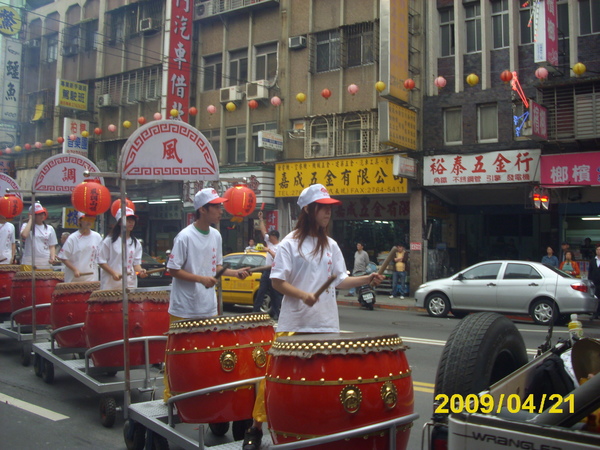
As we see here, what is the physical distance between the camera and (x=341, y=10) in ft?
70.5

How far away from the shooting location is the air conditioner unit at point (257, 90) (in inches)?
907

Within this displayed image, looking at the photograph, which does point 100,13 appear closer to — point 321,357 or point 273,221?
point 273,221

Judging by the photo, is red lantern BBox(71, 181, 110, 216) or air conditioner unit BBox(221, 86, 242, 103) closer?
red lantern BBox(71, 181, 110, 216)

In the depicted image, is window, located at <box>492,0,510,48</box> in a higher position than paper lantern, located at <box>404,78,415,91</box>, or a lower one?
higher

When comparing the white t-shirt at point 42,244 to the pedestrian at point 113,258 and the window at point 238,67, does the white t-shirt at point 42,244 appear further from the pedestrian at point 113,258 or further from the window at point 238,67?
the window at point 238,67

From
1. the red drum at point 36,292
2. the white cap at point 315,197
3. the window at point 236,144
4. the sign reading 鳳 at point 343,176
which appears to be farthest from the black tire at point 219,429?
the window at point 236,144

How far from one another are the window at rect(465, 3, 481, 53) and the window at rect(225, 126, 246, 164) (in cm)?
958

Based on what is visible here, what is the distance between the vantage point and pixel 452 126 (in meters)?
19.3

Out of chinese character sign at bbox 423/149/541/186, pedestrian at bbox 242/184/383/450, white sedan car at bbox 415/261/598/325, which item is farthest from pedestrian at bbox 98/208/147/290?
chinese character sign at bbox 423/149/541/186

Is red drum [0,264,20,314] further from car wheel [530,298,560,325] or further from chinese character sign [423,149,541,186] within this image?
chinese character sign [423,149,541,186]

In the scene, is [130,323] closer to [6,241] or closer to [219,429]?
[219,429]

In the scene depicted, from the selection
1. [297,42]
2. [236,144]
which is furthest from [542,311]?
[236,144]

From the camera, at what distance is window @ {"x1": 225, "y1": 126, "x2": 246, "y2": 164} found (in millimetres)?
→ 24422

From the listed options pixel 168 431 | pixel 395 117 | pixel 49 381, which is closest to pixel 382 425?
pixel 168 431
